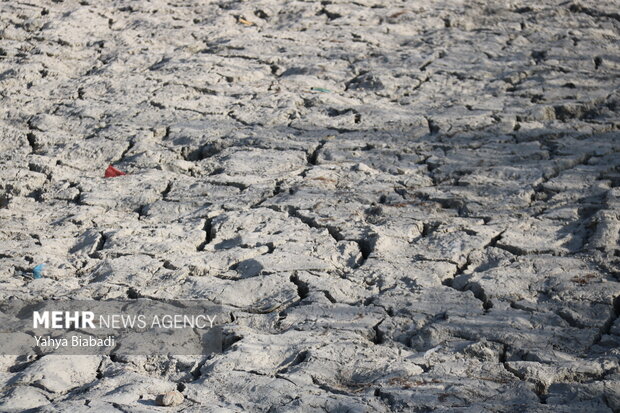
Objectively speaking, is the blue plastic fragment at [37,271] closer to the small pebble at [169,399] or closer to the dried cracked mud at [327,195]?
the dried cracked mud at [327,195]

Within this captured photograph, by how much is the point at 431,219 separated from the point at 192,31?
2687mm

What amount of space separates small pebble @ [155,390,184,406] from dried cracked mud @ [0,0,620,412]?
0.05 metres

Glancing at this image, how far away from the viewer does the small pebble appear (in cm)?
255

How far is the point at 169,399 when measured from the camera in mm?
2557

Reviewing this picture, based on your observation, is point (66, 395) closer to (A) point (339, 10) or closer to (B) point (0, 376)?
(B) point (0, 376)

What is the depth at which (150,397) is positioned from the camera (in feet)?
8.57

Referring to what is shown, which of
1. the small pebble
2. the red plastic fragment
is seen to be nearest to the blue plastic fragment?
the red plastic fragment

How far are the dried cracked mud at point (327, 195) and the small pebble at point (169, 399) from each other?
2.0 inches

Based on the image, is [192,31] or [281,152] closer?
[281,152]

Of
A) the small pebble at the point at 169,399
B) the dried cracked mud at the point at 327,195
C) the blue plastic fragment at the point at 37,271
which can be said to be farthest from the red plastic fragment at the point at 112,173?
the small pebble at the point at 169,399

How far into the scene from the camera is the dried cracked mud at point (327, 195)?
8.90 feet

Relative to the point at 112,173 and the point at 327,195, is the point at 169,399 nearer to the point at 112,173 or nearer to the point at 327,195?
the point at 327,195

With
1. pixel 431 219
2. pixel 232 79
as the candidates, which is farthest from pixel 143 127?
pixel 431 219

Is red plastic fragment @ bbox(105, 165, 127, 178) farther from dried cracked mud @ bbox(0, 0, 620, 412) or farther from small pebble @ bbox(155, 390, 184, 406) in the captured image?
small pebble @ bbox(155, 390, 184, 406)
